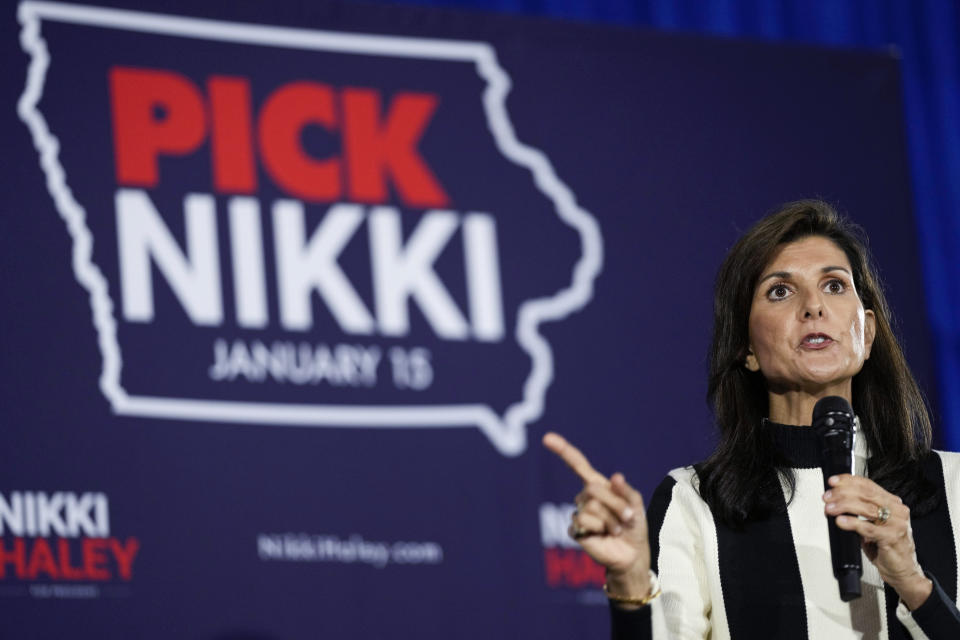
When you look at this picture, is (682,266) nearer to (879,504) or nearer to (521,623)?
(521,623)

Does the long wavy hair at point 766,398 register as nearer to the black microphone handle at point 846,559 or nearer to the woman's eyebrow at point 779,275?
the woman's eyebrow at point 779,275

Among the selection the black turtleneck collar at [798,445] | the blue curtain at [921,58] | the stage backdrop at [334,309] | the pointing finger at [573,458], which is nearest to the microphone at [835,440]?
the black turtleneck collar at [798,445]

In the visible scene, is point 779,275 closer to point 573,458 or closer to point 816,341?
point 816,341

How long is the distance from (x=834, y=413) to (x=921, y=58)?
3133mm

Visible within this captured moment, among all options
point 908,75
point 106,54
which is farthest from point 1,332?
point 908,75

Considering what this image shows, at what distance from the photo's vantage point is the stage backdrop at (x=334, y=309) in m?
3.29

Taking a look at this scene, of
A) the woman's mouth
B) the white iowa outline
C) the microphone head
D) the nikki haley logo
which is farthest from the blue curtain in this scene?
the microphone head

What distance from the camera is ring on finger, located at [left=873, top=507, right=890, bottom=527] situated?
1859mm

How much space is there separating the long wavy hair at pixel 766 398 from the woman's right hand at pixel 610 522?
1.03 ft

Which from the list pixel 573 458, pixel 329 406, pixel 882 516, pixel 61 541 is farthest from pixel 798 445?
pixel 61 541

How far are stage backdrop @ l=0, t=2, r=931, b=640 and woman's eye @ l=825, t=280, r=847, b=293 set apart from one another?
1439mm

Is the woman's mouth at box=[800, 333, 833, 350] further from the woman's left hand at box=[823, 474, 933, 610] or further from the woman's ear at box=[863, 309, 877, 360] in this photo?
the woman's left hand at box=[823, 474, 933, 610]

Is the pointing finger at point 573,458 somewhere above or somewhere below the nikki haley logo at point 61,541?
above

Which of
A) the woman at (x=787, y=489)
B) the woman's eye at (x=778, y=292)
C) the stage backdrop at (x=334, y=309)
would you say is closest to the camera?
the woman at (x=787, y=489)
